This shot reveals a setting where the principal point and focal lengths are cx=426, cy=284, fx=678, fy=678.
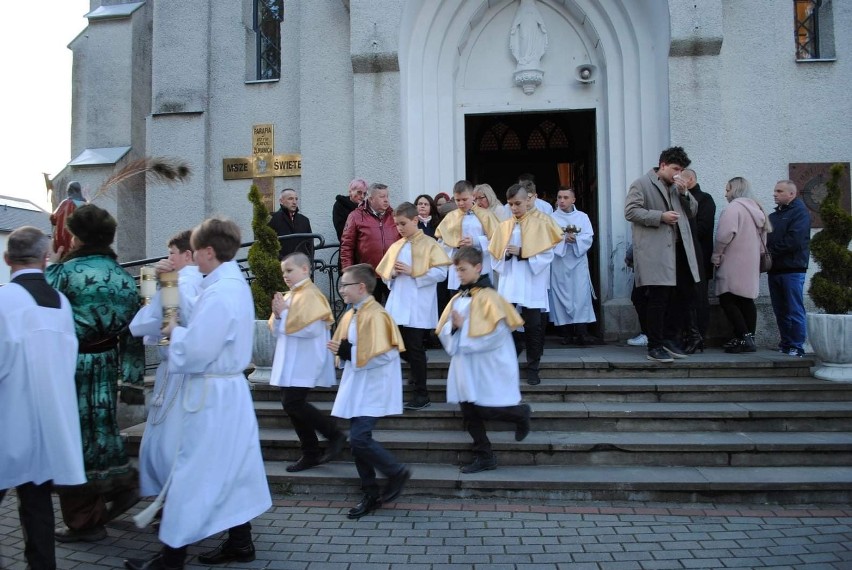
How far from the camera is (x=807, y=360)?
6656mm

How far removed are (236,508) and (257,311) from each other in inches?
132

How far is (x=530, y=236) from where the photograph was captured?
669 centimetres

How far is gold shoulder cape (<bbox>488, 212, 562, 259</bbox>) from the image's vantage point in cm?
665

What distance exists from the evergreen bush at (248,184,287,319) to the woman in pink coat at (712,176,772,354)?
469 cm

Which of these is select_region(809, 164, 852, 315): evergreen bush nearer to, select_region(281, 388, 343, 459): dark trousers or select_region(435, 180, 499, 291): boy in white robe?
select_region(435, 180, 499, 291): boy in white robe

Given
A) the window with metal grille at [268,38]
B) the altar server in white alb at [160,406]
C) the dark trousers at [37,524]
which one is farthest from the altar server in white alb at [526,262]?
the window with metal grille at [268,38]

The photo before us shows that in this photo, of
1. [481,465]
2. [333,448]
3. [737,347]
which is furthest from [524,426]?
[737,347]

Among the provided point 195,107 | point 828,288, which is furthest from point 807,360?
point 195,107

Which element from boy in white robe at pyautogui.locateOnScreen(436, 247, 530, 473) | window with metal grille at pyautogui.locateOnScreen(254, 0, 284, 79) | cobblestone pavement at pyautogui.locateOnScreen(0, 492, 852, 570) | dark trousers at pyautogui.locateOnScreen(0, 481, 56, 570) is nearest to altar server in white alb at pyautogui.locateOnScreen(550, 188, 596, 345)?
boy in white robe at pyautogui.locateOnScreen(436, 247, 530, 473)

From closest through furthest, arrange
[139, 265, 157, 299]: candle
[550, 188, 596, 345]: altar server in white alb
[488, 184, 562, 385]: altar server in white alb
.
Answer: [139, 265, 157, 299]: candle < [488, 184, 562, 385]: altar server in white alb < [550, 188, 596, 345]: altar server in white alb

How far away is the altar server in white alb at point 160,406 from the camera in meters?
4.25

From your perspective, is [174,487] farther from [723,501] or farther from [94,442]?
[723,501]

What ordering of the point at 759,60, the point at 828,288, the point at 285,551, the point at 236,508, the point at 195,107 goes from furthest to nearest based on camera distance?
the point at 195,107, the point at 759,60, the point at 828,288, the point at 285,551, the point at 236,508

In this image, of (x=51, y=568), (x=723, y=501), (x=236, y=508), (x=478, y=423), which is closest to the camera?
(x=51, y=568)
